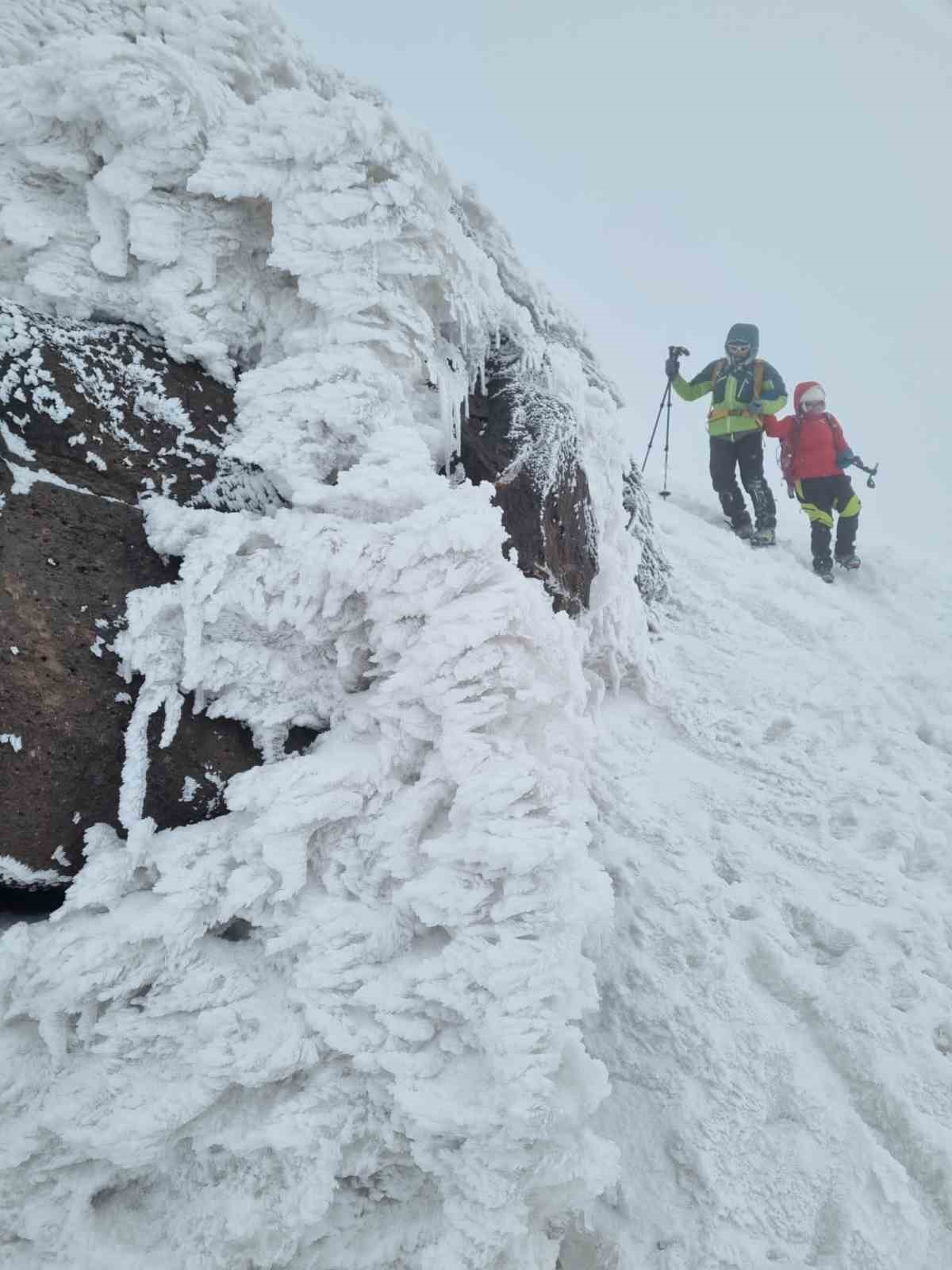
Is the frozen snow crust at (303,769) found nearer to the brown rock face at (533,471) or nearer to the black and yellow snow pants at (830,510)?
the brown rock face at (533,471)

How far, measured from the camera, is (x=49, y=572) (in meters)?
2.53

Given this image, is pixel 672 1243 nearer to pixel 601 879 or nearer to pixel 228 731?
pixel 601 879

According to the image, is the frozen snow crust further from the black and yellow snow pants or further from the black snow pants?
the black snow pants

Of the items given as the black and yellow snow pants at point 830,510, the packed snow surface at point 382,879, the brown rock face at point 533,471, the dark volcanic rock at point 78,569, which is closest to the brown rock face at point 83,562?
the dark volcanic rock at point 78,569

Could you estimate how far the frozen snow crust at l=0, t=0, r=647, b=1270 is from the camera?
2.06 m

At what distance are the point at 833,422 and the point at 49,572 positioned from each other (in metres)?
7.97

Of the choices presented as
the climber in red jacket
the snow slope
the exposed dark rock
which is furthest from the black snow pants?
the snow slope

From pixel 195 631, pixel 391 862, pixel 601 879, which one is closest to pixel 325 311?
pixel 195 631

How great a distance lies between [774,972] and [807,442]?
6.43 m

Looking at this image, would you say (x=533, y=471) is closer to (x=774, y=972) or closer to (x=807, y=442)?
(x=774, y=972)

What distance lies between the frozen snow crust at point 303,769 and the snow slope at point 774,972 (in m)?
0.41

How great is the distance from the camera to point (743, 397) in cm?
778

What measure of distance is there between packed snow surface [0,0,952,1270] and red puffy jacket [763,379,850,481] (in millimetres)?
4746

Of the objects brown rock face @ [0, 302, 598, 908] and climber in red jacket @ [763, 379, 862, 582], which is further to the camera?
climber in red jacket @ [763, 379, 862, 582]
